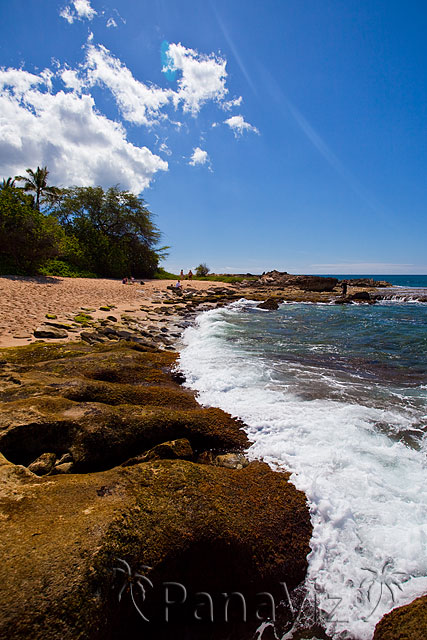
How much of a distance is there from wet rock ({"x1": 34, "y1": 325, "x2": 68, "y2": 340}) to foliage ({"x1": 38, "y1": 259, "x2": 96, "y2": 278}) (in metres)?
21.0

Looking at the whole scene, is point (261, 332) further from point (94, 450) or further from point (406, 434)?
point (94, 450)

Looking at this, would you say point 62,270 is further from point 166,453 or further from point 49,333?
point 166,453

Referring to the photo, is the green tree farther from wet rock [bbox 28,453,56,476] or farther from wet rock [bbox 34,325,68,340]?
wet rock [bbox 28,453,56,476]

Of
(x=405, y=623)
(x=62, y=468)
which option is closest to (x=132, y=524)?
(x=62, y=468)

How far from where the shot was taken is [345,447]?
427 cm

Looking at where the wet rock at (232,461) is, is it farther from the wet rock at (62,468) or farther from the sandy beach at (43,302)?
the sandy beach at (43,302)

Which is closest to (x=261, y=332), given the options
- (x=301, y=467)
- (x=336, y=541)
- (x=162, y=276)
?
(x=301, y=467)

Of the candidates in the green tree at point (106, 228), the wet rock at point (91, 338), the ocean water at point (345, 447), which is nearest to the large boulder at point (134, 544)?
the ocean water at point (345, 447)

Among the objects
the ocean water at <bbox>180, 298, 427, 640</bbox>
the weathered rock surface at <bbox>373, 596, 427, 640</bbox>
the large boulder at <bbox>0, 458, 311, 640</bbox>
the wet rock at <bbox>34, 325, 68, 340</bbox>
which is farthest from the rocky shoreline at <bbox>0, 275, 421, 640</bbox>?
the wet rock at <bbox>34, 325, 68, 340</bbox>

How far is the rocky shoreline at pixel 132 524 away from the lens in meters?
1.81

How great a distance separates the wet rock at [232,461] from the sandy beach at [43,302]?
7.36 meters

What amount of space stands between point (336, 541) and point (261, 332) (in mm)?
11718

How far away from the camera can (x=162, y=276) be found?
47906mm

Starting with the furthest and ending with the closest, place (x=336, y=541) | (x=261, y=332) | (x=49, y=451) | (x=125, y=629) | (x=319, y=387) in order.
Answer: (x=261, y=332)
(x=319, y=387)
(x=49, y=451)
(x=336, y=541)
(x=125, y=629)
